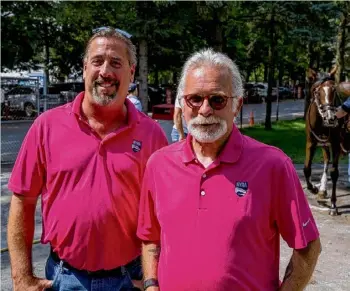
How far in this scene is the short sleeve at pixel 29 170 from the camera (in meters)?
2.78

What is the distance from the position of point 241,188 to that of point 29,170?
1145 millimetres

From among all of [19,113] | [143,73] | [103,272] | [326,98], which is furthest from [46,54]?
[103,272]

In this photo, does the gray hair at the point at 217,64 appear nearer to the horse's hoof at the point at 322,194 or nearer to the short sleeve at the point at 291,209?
the short sleeve at the point at 291,209

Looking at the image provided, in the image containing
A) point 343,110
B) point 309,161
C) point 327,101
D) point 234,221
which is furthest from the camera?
point 309,161

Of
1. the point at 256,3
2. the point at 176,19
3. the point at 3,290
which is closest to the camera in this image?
the point at 3,290

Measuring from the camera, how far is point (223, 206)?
2283mm

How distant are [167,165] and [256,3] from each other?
16992 mm

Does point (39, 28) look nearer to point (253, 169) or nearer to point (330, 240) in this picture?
point (330, 240)

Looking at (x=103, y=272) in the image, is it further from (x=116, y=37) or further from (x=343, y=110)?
(x=343, y=110)

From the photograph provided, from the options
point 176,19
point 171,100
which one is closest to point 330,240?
point 176,19

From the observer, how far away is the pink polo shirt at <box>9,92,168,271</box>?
270 cm

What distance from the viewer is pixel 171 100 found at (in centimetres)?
2330

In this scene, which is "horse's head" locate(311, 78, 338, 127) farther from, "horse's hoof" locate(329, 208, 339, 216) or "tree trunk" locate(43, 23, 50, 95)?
"tree trunk" locate(43, 23, 50, 95)

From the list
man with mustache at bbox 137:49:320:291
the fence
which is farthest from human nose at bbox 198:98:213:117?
the fence
